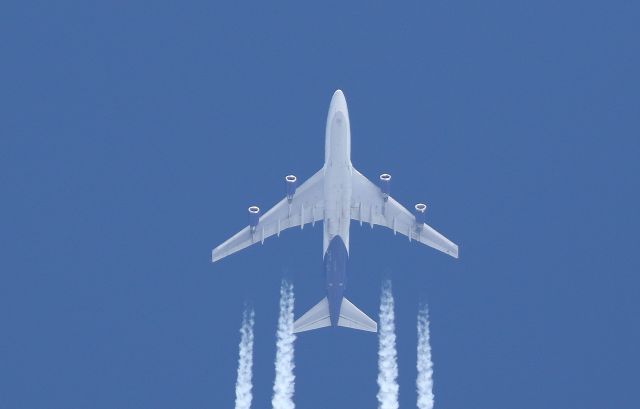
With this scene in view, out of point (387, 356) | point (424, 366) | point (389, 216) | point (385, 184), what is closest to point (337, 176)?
point (385, 184)

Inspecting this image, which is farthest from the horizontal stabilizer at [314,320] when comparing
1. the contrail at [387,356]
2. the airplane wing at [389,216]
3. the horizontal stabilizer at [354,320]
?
the airplane wing at [389,216]

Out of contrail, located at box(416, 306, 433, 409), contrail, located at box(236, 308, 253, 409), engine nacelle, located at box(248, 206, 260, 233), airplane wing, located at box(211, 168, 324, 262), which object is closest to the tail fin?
contrail, located at box(236, 308, 253, 409)

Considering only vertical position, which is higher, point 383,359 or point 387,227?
point 387,227

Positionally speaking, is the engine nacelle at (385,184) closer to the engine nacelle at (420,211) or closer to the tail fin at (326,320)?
the engine nacelle at (420,211)

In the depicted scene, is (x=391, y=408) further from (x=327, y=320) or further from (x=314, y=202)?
(x=314, y=202)

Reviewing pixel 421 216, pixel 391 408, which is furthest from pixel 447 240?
pixel 391 408

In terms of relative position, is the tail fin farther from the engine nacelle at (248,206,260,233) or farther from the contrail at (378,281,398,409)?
the engine nacelle at (248,206,260,233)

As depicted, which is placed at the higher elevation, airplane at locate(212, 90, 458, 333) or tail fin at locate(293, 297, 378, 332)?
airplane at locate(212, 90, 458, 333)
